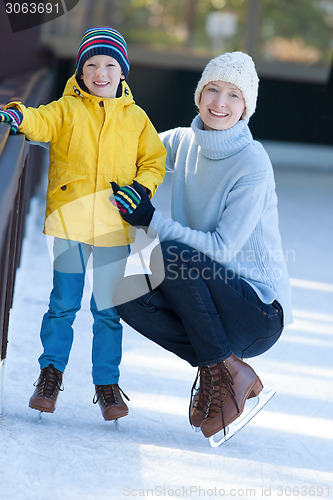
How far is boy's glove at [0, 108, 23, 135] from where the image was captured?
1633 mm

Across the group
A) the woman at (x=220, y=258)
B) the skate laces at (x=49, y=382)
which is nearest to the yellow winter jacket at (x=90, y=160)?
the woman at (x=220, y=258)

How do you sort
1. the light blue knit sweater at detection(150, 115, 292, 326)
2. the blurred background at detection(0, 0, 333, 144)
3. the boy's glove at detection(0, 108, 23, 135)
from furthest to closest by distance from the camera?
1. the blurred background at detection(0, 0, 333, 144)
2. the light blue knit sweater at detection(150, 115, 292, 326)
3. the boy's glove at detection(0, 108, 23, 135)

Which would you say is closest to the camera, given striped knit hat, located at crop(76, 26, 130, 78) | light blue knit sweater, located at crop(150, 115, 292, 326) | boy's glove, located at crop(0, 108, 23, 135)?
boy's glove, located at crop(0, 108, 23, 135)

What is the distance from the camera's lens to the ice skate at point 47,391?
1.84 meters

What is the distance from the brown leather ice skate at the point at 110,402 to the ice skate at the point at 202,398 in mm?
179

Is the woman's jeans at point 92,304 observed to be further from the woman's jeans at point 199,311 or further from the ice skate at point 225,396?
the ice skate at point 225,396

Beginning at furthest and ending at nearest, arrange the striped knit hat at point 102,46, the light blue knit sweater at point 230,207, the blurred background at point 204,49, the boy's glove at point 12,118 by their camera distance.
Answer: the blurred background at point 204,49 → the light blue knit sweater at point 230,207 → the striped knit hat at point 102,46 → the boy's glove at point 12,118

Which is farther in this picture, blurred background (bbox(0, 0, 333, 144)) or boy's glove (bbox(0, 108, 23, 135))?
blurred background (bbox(0, 0, 333, 144))

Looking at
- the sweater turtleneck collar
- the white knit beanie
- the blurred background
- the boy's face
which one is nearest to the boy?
the boy's face

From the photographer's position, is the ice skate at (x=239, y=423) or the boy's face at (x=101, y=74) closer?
the boy's face at (x=101, y=74)

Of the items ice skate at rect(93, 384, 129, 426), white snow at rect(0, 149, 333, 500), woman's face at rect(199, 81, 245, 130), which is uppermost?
woman's face at rect(199, 81, 245, 130)

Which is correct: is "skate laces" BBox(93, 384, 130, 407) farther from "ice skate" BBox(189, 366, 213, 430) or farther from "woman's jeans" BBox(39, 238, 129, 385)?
"ice skate" BBox(189, 366, 213, 430)

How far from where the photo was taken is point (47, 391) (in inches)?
73.3

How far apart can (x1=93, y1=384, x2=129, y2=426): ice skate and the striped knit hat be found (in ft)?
2.69
